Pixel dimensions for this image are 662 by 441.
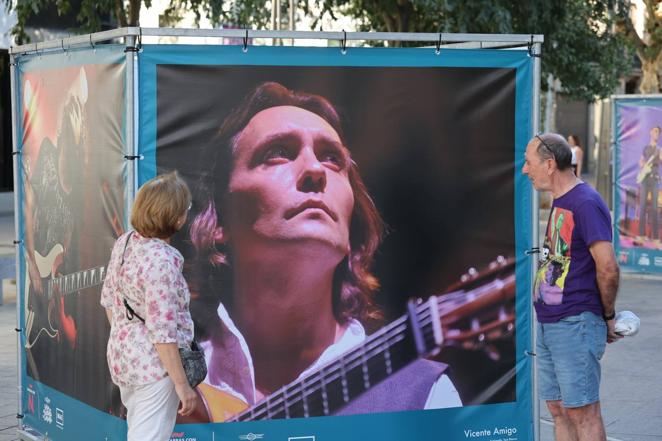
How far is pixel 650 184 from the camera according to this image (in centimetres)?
1484

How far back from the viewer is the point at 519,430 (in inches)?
241

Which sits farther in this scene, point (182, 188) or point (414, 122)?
point (414, 122)

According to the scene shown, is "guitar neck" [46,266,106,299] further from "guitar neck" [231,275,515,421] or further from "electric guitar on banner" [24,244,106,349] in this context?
"guitar neck" [231,275,515,421]

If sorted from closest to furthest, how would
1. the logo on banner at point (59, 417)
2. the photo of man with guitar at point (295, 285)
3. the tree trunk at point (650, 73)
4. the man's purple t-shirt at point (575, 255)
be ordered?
the man's purple t-shirt at point (575, 255)
the photo of man with guitar at point (295, 285)
the logo on banner at point (59, 417)
the tree trunk at point (650, 73)

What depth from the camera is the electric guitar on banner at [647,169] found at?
1471 centimetres

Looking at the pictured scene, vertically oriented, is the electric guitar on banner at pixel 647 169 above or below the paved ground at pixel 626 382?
above

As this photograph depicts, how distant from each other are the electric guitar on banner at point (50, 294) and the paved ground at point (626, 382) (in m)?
0.81

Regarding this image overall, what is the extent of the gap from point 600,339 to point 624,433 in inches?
82.7

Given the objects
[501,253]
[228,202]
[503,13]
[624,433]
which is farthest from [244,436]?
[503,13]

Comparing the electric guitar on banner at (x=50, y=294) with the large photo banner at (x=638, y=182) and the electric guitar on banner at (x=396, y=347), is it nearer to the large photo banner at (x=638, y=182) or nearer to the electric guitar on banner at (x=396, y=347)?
the electric guitar on banner at (x=396, y=347)

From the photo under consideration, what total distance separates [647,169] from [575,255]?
9917 millimetres

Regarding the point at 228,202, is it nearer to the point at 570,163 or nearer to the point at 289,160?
the point at 289,160

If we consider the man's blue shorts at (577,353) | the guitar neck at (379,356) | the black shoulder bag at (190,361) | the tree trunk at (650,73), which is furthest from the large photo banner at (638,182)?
the black shoulder bag at (190,361)

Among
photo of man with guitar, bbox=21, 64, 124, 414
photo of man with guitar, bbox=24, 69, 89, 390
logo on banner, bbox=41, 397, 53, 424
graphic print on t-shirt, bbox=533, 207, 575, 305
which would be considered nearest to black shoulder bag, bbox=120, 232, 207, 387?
photo of man with guitar, bbox=21, 64, 124, 414
